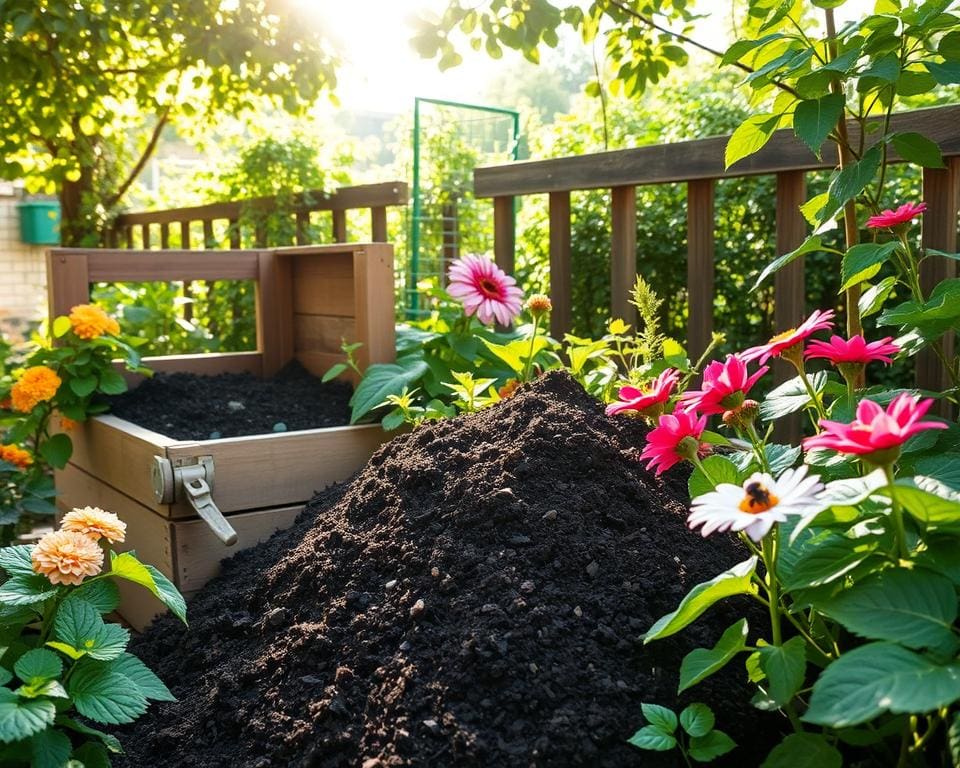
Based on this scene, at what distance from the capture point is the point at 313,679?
4.12 ft

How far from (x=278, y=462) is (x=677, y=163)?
1076 millimetres

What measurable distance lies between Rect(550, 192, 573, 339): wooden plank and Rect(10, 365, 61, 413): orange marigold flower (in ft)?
4.11

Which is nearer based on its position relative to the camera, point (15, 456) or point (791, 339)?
point (791, 339)

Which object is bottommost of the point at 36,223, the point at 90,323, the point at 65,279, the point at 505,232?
the point at 90,323

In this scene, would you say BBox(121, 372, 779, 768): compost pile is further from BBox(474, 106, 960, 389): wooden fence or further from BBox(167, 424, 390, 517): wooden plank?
BBox(474, 106, 960, 389): wooden fence

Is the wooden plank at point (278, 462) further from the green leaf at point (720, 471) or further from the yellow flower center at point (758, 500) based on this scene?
the yellow flower center at point (758, 500)

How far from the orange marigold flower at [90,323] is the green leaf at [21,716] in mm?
1446

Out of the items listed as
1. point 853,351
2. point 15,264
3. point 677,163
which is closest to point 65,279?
point 677,163

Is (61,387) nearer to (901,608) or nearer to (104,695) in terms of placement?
(104,695)

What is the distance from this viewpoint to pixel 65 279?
2.54 meters

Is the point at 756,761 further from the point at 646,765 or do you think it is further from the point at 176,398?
the point at 176,398

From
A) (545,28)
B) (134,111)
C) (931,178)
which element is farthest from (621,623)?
(134,111)

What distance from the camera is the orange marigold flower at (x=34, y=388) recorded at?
2330 millimetres

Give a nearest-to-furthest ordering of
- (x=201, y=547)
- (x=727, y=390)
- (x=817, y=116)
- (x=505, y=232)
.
Answer: 1. (x=727, y=390)
2. (x=817, y=116)
3. (x=201, y=547)
4. (x=505, y=232)
